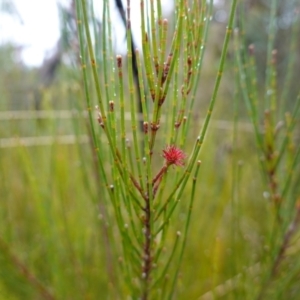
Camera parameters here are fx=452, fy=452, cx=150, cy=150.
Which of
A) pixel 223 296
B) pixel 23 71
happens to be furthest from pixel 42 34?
pixel 23 71

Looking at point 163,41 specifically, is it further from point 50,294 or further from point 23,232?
point 23,232

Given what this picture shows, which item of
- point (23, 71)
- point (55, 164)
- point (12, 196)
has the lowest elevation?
point (12, 196)

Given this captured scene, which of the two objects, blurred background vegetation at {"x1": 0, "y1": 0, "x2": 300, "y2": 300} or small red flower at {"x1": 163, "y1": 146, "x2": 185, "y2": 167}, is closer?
small red flower at {"x1": 163, "y1": 146, "x2": 185, "y2": 167}

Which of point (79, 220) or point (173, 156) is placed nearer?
point (173, 156)

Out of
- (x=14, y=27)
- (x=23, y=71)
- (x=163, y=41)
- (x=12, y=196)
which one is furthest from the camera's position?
(x=23, y=71)

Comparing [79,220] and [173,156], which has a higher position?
[173,156]

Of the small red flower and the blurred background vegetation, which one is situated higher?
the small red flower

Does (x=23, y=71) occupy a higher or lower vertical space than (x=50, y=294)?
higher

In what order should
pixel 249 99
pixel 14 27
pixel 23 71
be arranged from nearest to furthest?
pixel 249 99
pixel 14 27
pixel 23 71

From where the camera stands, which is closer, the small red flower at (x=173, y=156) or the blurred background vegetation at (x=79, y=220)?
the small red flower at (x=173, y=156)

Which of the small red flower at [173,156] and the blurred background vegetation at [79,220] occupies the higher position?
the small red flower at [173,156]

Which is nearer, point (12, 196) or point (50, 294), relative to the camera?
point (50, 294)
